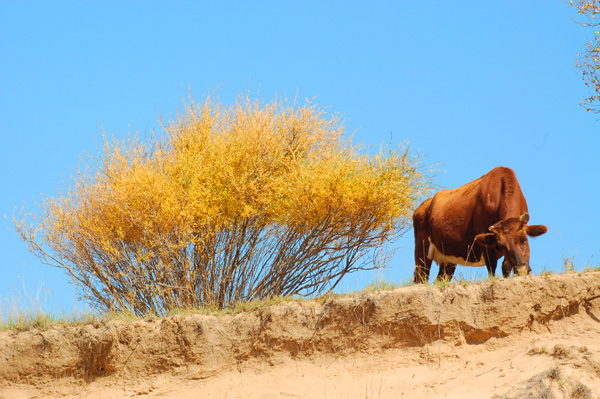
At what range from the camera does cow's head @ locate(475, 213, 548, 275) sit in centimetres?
1132

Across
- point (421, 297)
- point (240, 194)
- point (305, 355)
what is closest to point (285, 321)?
point (305, 355)

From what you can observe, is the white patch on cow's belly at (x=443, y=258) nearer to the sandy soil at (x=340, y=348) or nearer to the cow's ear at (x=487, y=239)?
the cow's ear at (x=487, y=239)

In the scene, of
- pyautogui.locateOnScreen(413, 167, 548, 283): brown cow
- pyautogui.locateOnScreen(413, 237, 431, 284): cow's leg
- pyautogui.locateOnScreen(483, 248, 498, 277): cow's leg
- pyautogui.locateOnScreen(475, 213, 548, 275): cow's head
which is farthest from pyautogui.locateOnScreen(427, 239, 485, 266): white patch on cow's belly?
pyautogui.locateOnScreen(475, 213, 548, 275): cow's head

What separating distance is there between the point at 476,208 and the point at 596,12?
439 cm

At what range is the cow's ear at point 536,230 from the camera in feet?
38.9

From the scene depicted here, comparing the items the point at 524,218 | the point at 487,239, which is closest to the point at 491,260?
the point at 487,239

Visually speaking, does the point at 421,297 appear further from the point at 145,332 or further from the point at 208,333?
the point at 145,332

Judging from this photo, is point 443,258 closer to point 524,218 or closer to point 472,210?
point 472,210

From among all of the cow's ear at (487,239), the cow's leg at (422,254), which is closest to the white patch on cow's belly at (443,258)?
the cow's leg at (422,254)

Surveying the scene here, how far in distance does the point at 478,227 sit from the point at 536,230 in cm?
119

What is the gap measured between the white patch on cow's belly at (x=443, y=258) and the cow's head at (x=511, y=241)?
3.06 feet

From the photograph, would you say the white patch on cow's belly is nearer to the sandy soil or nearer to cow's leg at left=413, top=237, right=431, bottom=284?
cow's leg at left=413, top=237, right=431, bottom=284

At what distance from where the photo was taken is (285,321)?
10578mm

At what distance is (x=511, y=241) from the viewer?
11.4 m
